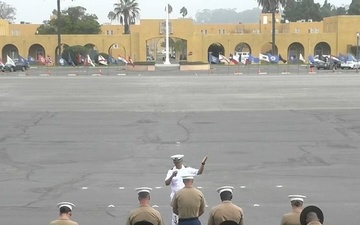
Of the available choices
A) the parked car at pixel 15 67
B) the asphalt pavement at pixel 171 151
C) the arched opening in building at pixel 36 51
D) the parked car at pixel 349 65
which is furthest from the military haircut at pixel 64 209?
the arched opening in building at pixel 36 51

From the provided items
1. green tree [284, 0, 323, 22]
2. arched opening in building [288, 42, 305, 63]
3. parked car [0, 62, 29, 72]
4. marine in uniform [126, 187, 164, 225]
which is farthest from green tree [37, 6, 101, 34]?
marine in uniform [126, 187, 164, 225]

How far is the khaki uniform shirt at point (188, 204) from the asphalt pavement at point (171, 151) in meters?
2.50

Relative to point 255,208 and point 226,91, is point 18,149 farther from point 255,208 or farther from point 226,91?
point 226,91

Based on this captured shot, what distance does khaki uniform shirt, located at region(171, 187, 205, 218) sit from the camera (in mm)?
9031

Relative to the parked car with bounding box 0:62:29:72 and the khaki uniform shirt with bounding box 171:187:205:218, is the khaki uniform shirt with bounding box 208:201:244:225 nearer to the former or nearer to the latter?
the khaki uniform shirt with bounding box 171:187:205:218

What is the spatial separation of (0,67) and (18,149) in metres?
55.7

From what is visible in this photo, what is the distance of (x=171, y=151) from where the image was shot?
1992 centimetres

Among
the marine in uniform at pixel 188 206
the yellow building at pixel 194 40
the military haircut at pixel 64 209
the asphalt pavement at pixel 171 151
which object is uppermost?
the yellow building at pixel 194 40

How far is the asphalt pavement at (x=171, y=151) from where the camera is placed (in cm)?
1304

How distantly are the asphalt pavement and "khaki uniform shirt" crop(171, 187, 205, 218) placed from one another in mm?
2499

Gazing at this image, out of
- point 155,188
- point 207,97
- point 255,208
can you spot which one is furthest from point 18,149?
point 207,97

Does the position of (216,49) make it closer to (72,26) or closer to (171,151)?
(72,26)

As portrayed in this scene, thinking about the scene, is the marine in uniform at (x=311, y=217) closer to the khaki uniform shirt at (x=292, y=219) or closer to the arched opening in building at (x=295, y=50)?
the khaki uniform shirt at (x=292, y=219)

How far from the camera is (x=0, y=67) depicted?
7356 cm
